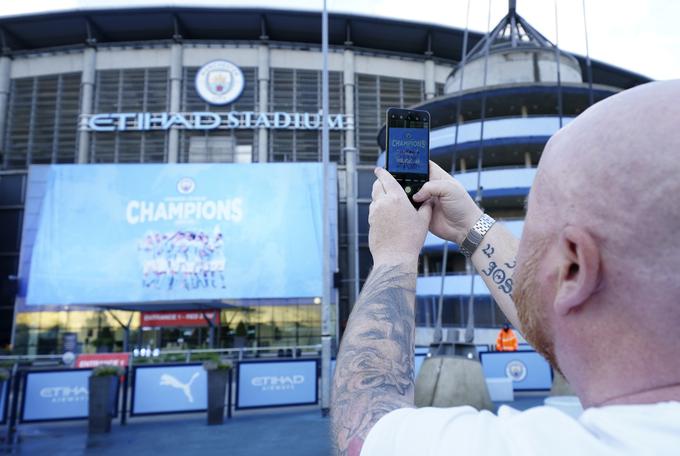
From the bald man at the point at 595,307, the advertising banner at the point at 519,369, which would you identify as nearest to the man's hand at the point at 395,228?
the bald man at the point at 595,307

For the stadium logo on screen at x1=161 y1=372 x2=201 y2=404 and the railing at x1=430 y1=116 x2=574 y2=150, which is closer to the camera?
the stadium logo on screen at x1=161 y1=372 x2=201 y2=404

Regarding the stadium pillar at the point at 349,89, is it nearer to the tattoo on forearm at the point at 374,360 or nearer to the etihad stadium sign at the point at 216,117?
the etihad stadium sign at the point at 216,117

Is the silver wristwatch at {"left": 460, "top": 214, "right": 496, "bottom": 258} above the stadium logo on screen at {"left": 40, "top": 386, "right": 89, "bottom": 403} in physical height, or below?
above

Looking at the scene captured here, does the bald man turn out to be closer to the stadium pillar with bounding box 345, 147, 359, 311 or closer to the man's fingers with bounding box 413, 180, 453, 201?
the man's fingers with bounding box 413, 180, 453, 201

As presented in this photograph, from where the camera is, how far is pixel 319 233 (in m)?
28.8

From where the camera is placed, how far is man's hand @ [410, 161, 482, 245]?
5.30 ft

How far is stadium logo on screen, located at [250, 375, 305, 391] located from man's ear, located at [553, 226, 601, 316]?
38.3 ft

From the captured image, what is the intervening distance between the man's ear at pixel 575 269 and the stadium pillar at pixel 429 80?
133 ft

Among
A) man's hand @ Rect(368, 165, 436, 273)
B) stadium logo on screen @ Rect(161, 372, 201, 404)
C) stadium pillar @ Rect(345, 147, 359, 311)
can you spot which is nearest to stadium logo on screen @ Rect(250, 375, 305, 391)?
stadium logo on screen @ Rect(161, 372, 201, 404)

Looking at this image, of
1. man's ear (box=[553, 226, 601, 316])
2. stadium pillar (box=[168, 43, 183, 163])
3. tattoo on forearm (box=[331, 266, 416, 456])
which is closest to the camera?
man's ear (box=[553, 226, 601, 316])

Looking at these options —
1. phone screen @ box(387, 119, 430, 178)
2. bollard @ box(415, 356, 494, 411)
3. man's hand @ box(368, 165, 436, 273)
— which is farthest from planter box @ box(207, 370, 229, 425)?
man's hand @ box(368, 165, 436, 273)

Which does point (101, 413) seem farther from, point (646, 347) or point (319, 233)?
point (319, 233)

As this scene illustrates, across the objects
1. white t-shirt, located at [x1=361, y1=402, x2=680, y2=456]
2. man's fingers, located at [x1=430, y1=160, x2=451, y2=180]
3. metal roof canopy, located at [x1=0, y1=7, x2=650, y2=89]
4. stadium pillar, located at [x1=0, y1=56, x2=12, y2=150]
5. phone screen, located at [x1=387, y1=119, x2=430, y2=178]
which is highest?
metal roof canopy, located at [x1=0, y1=7, x2=650, y2=89]

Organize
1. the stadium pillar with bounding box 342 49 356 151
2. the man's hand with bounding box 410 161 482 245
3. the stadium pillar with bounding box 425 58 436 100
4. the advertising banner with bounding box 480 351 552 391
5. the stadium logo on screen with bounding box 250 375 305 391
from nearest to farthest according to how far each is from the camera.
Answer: the man's hand with bounding box 410 161 482 245 → the stadium logo on screen with bounding box 250 375 305 391 → the advertising banner with bounding box 480 351 552 391 → the stadium pillar with bounding box 342 49 356 151 → the stadium pillar with bounding box 425 58 436 100
